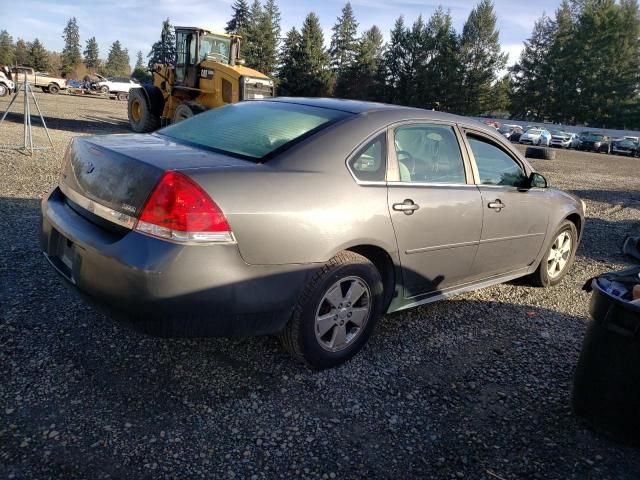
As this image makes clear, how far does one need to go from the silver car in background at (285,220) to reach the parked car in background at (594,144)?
1616 inches

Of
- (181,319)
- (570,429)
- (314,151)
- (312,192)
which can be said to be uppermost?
(314,151)

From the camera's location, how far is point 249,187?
104 inches

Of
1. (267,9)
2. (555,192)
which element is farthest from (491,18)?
(555,192)

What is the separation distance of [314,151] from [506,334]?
2185 millimetres

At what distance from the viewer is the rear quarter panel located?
259cm

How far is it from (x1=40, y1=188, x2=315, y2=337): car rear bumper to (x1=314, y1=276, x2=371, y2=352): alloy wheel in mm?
282

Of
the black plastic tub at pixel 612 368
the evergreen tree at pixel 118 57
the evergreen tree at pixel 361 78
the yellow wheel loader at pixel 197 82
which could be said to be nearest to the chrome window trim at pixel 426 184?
the black plastic tub at pixel 612 368

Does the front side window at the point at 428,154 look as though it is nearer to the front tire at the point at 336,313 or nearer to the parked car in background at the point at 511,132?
the front tire at the point at 336,313

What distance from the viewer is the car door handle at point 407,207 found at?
3.22 m

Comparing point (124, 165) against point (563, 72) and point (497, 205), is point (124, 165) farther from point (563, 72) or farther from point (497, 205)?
point (563, 72)

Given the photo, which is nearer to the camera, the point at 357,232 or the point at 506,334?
the point at 357,232

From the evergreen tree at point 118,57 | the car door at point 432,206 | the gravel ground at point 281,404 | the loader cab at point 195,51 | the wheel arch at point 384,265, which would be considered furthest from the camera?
the evergreen tree at point 118,57

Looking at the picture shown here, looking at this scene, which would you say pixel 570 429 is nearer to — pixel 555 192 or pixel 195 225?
pixel 195 225

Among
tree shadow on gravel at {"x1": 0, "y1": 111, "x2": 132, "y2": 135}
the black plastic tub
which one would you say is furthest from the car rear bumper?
tree shadow on gravel at {"x1": 0, "y1": 111, "x2": 132, "y2": 135}
